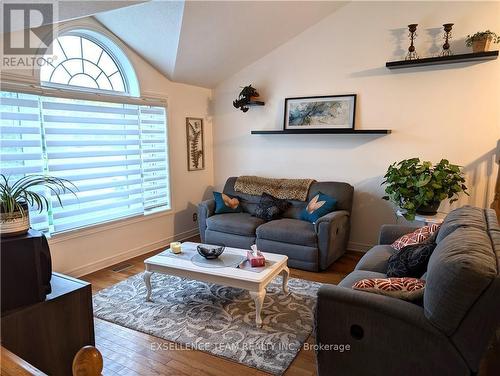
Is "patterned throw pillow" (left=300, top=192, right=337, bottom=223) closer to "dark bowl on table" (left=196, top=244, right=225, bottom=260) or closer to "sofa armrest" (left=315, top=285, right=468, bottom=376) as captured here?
"dark bowl on table" (left=196, top=244, right=225, bottom=260)

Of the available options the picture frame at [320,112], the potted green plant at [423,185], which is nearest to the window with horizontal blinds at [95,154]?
the picture frame at [320,112]

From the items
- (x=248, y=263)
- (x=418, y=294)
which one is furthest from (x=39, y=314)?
(x=418, y=294)

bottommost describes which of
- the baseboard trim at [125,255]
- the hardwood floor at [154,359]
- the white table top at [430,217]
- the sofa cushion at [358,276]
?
the hardwood floor at [154,359]

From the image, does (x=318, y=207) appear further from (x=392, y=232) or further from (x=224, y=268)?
(x=224, y=268)

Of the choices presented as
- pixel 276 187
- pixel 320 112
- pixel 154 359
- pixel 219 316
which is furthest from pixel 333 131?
pixel 154 359

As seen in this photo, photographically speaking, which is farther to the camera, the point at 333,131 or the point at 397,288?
the point at 333,131

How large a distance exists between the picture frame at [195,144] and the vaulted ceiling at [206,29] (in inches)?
23.5

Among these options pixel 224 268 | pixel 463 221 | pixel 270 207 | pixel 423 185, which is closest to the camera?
pixel 463 221

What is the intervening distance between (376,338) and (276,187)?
284 centimetres

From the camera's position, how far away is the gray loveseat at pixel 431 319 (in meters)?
1.38

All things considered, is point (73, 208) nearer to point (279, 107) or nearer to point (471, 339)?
point (279, 107)

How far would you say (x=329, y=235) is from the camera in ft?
11.3

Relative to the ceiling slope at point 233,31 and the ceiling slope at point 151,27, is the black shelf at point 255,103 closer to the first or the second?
the ceiling slope at point 233,31

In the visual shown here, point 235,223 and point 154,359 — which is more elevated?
point 235,223
